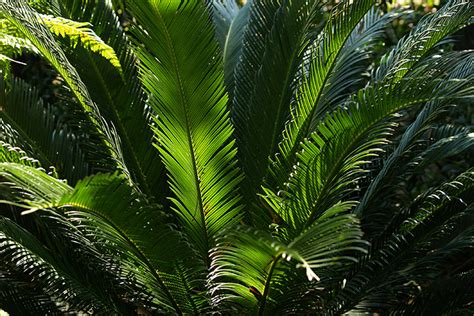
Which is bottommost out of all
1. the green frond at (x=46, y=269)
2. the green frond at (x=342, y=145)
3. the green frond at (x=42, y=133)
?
the green frond at (x=46, y=269)

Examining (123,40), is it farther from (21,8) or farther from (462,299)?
(462,299)

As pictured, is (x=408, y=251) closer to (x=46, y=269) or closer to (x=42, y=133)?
(x=46, y=269)

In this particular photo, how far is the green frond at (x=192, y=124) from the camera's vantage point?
12.0 ft

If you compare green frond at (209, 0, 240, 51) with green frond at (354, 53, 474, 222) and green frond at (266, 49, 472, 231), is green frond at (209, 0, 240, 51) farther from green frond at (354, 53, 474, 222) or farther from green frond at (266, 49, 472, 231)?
green frond at (266, 49, 472, 231)

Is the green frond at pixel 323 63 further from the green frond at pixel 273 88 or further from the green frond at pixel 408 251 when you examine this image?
the green frond at pixel 408 251

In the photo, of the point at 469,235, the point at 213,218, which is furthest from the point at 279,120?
the point at 469,235

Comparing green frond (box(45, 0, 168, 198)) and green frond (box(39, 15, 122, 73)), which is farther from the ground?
green frond (box(39, 15, 122, 73))

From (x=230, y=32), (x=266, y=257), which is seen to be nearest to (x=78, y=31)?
(x=266, y=257)

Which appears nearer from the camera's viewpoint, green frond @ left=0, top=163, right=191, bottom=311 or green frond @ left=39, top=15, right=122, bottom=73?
green frond @ left=0, top=163, right=191, bottom=311

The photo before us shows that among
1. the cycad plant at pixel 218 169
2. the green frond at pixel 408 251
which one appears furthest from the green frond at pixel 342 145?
the green frond at pixel 408 251

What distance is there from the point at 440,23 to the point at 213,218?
164cm

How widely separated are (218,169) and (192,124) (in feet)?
0.85

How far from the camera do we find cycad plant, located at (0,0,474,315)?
10.7 ft

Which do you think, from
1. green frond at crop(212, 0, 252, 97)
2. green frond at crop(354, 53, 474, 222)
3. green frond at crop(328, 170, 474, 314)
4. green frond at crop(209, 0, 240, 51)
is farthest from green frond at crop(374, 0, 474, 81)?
green frond at crop(209, 0, 240, 51)
